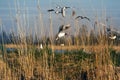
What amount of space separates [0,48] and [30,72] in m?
1.00

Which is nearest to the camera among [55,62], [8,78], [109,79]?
[109,79]

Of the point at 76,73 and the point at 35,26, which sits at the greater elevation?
the point at 35,26

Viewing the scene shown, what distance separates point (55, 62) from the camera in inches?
256

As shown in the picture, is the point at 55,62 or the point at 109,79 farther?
the point at 55,62

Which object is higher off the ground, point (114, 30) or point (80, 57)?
point (114, 30)

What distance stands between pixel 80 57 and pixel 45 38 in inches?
37.4

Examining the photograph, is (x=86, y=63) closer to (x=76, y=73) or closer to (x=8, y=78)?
(x=76, y=73)

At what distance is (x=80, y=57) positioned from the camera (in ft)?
22.6

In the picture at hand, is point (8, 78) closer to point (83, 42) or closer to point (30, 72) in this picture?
point (30, 72)

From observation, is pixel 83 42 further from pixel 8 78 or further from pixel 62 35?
pixel 8 78

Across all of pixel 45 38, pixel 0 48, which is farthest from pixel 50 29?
pixel 0 48

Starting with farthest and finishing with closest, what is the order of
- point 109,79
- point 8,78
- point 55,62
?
point 55,62
point 8,78
point 109,79

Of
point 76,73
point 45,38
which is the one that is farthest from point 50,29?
point 76,73

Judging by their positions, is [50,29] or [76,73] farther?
[76,73]
